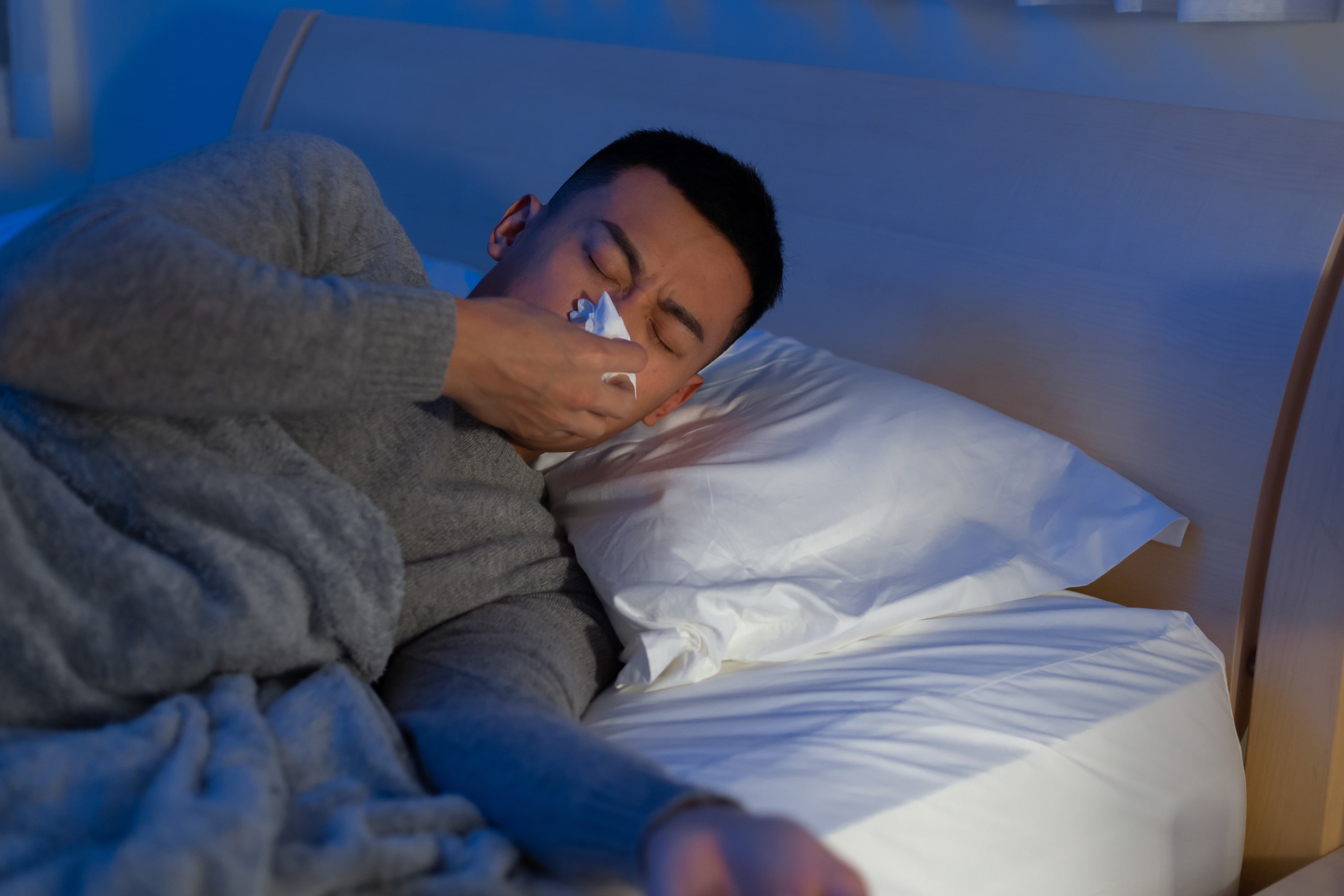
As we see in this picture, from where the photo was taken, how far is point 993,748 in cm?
90

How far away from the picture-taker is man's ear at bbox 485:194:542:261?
3.94 ft

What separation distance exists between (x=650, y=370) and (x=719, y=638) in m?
0.27

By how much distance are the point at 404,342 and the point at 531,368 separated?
12 cm

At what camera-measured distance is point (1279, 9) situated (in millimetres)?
1234

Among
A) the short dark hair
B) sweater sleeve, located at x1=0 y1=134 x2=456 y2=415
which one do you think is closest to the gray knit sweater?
sweater sleeve, located at x1=0 y1=134 x2=456 y2=415

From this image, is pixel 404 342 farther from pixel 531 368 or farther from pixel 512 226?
pixel 512 226

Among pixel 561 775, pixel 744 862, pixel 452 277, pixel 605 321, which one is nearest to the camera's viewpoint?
pixel 744 862

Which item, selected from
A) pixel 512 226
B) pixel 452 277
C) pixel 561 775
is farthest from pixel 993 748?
pixel 452 277

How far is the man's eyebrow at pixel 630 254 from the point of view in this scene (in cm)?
107

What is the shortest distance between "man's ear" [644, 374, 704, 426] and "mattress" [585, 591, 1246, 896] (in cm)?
30

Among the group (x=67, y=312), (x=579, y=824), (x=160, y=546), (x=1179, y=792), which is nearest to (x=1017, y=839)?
(x=1179, y=792)

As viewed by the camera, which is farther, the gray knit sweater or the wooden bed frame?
the wooden bed frame

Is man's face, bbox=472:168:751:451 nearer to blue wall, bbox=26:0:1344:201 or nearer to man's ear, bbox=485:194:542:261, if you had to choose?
man's ear, bbox=485:194:542:261

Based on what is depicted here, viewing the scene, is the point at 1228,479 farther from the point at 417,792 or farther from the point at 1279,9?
the point at 417,792
